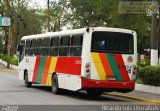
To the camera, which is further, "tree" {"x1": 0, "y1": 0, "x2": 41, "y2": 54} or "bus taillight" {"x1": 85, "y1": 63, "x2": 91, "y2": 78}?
"tree" {"x1": 0, "y1": 0, "x2": 41, "y2": 54}

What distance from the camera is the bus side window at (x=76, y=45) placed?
2014 cm

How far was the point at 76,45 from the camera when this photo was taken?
807 inches

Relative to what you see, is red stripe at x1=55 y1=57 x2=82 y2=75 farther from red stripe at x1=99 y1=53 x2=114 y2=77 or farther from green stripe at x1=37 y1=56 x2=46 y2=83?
green stripe at x1=37 y1=56 x2=46 y2=83

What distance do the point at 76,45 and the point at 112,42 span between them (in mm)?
1550

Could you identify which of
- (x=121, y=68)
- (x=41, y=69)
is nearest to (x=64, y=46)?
(x=121, y=68)

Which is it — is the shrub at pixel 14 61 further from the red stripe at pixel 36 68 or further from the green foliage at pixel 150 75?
the green foliage at pixel 150 75

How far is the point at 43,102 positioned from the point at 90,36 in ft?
11.1

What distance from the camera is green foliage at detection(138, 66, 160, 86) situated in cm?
2207

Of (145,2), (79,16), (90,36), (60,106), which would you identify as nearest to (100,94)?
(90,36)

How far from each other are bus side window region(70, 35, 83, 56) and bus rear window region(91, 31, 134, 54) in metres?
0.69

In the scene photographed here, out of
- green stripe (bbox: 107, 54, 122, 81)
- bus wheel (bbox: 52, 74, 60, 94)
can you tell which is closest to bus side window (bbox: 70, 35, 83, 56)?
green stripe (bbox: 107, 54, 122, 81)

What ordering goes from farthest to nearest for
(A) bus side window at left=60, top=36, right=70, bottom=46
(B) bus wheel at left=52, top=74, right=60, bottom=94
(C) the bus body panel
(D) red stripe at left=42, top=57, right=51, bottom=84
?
(D) red stripe at left=42, top=57, right=51, bottom=84 → (B) bus wheel at left=52, top=74, right=60, bottom=94 → (A) bus side window at left=60, top=36, right=70, bottom=46 → (C) the bus body panel

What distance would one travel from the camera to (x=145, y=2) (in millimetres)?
30406

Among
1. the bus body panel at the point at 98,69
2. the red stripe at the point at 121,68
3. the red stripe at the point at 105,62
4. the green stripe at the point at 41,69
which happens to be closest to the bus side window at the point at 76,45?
the bus body panel at the point at 98,69
